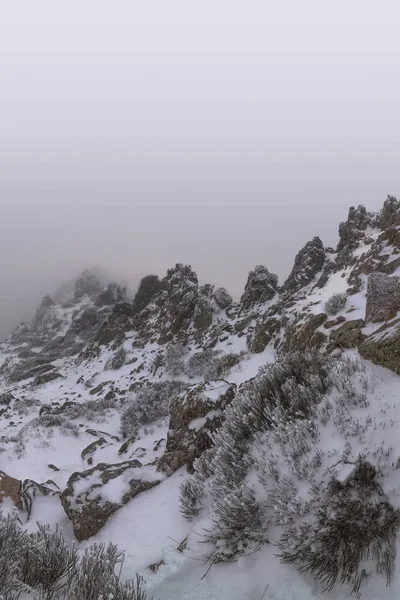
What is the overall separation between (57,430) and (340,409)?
12.2m

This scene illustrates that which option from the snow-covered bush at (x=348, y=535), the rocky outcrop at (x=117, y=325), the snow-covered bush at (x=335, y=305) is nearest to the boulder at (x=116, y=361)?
the rocky outcrop at (x=117, y=325)

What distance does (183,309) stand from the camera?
135 feet

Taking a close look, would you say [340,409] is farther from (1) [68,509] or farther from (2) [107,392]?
(2) [107,392]

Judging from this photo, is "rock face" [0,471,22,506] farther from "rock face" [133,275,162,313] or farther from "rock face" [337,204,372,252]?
"rock face" [133,275,162,313]

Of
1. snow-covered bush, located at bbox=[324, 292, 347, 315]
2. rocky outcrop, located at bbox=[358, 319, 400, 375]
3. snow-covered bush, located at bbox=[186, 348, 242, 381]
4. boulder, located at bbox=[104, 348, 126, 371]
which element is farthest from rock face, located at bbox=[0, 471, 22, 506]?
boulder, located at bbox=[104, 348, 126, 371]

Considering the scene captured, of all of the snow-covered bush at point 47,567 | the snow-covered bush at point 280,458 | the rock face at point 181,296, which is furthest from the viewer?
the rock face at point 181,296

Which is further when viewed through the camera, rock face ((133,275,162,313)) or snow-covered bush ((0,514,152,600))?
rock face ((133,275,162,313))

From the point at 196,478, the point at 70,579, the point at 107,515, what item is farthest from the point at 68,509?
the point at 70,579

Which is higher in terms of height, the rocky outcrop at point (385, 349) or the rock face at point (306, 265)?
the rocky outcrop at point (385, 349)

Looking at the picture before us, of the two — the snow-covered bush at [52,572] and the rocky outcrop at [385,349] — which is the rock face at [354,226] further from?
the snow-covered bush at [52,572]

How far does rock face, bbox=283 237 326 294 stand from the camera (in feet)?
115

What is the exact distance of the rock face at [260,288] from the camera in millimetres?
37503

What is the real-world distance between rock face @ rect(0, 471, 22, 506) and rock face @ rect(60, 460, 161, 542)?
989 mm

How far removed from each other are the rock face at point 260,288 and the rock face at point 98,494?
31229 millimetres
